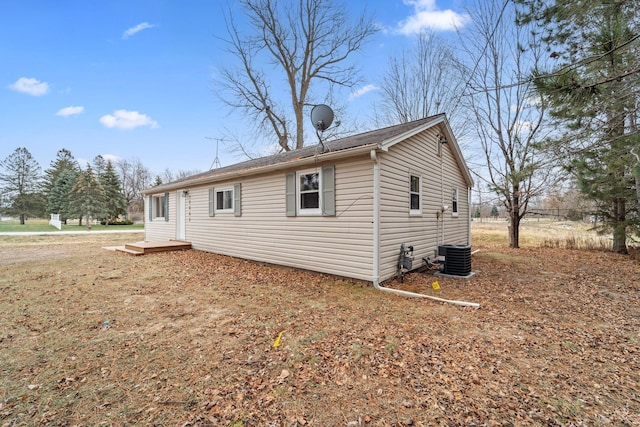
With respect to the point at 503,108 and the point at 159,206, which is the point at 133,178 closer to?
the point at 159,206

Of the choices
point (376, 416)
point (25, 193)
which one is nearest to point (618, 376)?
point (376, 416)

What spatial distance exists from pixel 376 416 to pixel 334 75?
18.0 m

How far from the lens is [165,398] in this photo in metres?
2.29

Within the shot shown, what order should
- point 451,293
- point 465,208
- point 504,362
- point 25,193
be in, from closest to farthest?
point 504,362, point 451,293, point 465,208, point 25,193

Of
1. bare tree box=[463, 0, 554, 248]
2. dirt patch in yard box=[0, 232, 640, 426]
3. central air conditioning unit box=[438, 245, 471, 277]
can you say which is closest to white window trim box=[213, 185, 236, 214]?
dirt patch in yard box=[0, 232, 640, 426]

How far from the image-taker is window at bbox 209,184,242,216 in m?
8.81

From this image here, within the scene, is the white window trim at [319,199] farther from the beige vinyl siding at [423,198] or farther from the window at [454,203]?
the window at [454,203]

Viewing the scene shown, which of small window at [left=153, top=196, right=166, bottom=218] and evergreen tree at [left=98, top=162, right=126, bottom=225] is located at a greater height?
evergreen tree at [left=98, top=162, right=126, bottom=225]

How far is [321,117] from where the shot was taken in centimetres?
671

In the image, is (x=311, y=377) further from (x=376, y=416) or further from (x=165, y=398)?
(x=165, y=398)

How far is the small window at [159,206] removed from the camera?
13.2 m

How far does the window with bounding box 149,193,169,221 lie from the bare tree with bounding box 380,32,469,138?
14.0 meters

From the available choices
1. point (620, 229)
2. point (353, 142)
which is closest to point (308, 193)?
point (353, 142)

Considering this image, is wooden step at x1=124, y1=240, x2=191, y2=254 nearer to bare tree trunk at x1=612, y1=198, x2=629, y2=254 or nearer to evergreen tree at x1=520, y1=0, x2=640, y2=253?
evergreen tree at x1=520, y1=0, x2=640, y2=253
